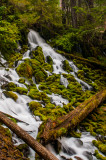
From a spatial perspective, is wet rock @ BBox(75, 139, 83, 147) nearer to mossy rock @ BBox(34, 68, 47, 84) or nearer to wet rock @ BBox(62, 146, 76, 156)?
wet rock @ BBox(62, 146, 76, 156)

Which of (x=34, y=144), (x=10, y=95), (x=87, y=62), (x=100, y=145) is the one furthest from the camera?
(x=87, y=62)

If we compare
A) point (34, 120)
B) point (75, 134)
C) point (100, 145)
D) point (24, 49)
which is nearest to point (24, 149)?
point (34, 120)

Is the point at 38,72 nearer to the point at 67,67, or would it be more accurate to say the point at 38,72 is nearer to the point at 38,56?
the point at 38,56

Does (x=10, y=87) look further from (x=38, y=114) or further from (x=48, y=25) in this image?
(x=48, y=25)

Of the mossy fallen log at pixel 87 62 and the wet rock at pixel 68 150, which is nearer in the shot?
the wet rock at pixel 68 150

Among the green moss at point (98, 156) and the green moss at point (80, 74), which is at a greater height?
the green moss at point (80, 74)

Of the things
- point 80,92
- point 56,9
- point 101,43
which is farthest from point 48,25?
point 80,92

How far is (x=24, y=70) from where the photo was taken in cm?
953

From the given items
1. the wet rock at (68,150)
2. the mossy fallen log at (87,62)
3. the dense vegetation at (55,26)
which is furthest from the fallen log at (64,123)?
the dense vegetation at (55,26)

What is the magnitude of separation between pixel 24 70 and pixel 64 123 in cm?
558

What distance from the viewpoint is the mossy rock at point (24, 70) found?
30.7 feet

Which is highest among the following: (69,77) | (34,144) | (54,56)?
(54,56)

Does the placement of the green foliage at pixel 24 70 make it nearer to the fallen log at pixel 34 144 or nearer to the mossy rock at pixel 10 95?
the mossy rock at pixel 10 95

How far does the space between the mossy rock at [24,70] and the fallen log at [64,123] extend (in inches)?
175
